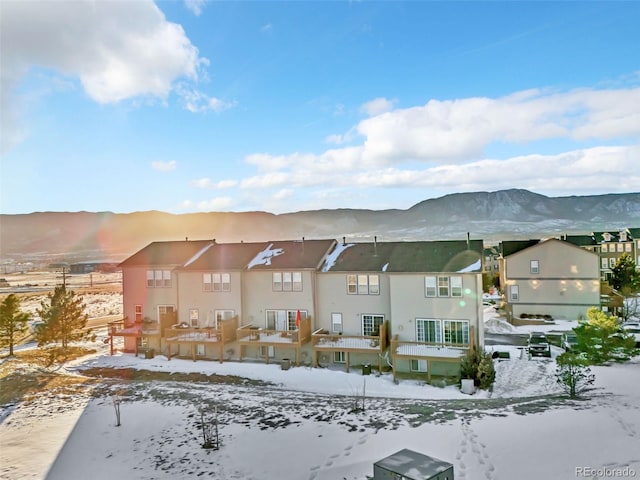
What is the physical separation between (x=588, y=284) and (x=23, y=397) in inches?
1740

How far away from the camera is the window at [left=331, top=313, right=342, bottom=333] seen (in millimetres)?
27469

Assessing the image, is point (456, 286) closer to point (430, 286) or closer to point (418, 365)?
point (430, 286)

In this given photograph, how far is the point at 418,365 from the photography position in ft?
81.4

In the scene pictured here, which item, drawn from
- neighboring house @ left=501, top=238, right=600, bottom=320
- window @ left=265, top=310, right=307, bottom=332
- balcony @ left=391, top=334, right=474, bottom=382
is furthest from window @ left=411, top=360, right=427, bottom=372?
neighboring house @ left=501, top=238, right=600, bottom=320

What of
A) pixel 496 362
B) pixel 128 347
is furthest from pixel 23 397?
pixel 496 362

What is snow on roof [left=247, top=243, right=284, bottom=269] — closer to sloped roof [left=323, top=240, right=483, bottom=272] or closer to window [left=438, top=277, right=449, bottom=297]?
sloped roof [left=323, top=240, right=483, bottom=272]

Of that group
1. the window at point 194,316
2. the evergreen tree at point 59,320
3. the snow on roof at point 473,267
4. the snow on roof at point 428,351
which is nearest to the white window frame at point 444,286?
the snow on roof at point 473,267

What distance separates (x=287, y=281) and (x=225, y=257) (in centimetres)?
566

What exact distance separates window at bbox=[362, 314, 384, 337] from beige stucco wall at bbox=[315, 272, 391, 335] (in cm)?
20

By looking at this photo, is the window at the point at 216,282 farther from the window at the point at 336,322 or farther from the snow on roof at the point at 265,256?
the window at the point at 336,322

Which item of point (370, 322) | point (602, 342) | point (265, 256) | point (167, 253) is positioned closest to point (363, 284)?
point (370, 322)

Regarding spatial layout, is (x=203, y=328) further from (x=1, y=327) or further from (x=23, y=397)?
(x=1, y=327)

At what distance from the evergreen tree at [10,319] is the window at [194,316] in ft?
36.7

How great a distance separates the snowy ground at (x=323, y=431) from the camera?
41.0ft
